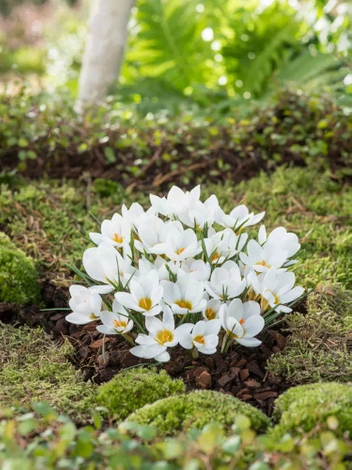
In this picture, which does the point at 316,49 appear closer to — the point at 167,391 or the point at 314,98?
the point at 314,98

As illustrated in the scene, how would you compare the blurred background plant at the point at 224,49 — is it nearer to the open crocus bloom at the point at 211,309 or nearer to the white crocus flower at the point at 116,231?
the white crocus flower at the point at 116,231

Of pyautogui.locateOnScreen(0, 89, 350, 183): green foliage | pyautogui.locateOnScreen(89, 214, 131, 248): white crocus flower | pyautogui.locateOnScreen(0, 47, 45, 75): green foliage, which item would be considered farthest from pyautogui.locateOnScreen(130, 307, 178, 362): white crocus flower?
pyautogui.locateOnScreen(0, 47, 45, 75): green foliage

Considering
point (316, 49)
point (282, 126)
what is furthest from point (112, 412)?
point (316, 49)

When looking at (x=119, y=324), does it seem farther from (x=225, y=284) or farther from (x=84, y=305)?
(x=225, y=284)

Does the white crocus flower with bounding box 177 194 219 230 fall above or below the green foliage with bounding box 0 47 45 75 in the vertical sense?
below

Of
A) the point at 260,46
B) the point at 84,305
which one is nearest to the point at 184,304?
the point at 84,305

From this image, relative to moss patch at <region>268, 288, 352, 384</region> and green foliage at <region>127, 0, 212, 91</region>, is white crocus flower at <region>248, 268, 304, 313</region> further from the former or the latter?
green foliage at <region>127, 0, 212, 91</region>
